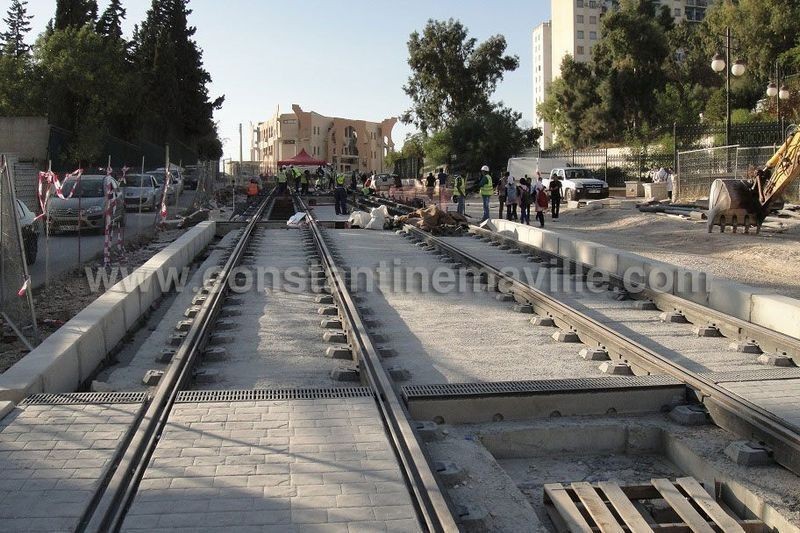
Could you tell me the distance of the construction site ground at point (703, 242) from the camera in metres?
14.0

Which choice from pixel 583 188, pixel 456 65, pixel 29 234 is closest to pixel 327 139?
pixel 456 65

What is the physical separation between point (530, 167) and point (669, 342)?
114ft

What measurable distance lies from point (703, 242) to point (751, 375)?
13629 mm

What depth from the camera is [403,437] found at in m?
4.85

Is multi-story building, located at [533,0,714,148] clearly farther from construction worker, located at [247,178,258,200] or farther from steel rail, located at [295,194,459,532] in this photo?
steel rail, located at [295,194,459,532]

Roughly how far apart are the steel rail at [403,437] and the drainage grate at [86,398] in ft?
5.50

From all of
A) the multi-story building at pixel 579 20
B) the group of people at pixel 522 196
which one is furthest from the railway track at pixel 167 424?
the multi-story building at pixel 579 20

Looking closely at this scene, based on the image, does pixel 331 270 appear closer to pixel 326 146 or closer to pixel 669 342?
pixel 669 342

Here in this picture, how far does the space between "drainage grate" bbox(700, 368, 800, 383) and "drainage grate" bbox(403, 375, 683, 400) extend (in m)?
0.34

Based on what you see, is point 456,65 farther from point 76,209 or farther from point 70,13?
point 76,209

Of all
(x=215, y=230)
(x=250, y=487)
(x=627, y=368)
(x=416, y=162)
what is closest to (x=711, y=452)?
(x=627, y=368)

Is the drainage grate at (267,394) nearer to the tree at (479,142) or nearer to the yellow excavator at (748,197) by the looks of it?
the yellow excavator at (748,197)

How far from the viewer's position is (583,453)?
545 cm

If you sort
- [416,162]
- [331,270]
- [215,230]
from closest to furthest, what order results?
1. [331,270]
2. [215,230]
3. [416,162]
